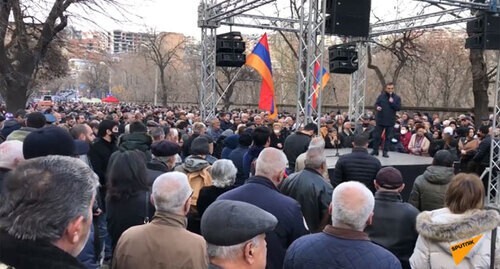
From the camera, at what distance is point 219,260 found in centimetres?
217

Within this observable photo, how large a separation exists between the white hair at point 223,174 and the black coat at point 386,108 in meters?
7.22

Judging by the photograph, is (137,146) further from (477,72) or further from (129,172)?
(477,72)

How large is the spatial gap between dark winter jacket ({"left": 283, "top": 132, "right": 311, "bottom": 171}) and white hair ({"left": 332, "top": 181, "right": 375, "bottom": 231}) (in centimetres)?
492

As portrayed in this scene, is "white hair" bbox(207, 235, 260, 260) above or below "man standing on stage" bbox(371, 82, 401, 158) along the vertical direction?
below

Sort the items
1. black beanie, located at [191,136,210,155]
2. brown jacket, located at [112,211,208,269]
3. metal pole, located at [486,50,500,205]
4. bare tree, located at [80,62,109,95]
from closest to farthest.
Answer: brown jacket, located at [112,211,208,269] < black beanie, located at [191,136,210,155] < metal pole, located at [486,50,500,205] < bare tree, located at [80,62,109,95]

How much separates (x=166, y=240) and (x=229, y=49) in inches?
574

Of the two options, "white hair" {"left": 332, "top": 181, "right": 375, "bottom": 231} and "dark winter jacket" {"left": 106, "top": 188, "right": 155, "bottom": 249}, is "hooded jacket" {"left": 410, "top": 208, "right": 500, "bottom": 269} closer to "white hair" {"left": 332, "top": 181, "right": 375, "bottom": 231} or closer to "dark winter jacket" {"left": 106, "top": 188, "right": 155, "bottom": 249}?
"white hair" {"left": 332, "top": 181, "right": 375, "bottom": 231}

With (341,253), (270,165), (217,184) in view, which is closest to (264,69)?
(217,184)

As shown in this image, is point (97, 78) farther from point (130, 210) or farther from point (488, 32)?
point (130, 210)

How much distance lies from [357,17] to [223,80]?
37.4 metres

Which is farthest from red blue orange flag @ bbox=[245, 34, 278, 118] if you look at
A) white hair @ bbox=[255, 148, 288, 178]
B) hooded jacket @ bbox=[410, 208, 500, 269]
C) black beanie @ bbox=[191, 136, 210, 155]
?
hooded jacket @ bbox=[410, 208, 500, 269]

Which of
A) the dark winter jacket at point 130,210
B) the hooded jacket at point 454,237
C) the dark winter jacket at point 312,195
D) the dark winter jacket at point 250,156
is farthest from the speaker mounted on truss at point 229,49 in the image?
the hooded jacket at point 454,237

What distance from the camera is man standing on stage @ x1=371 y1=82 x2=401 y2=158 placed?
1135 cm

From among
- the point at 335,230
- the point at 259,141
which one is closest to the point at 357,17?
the point at 259,141
